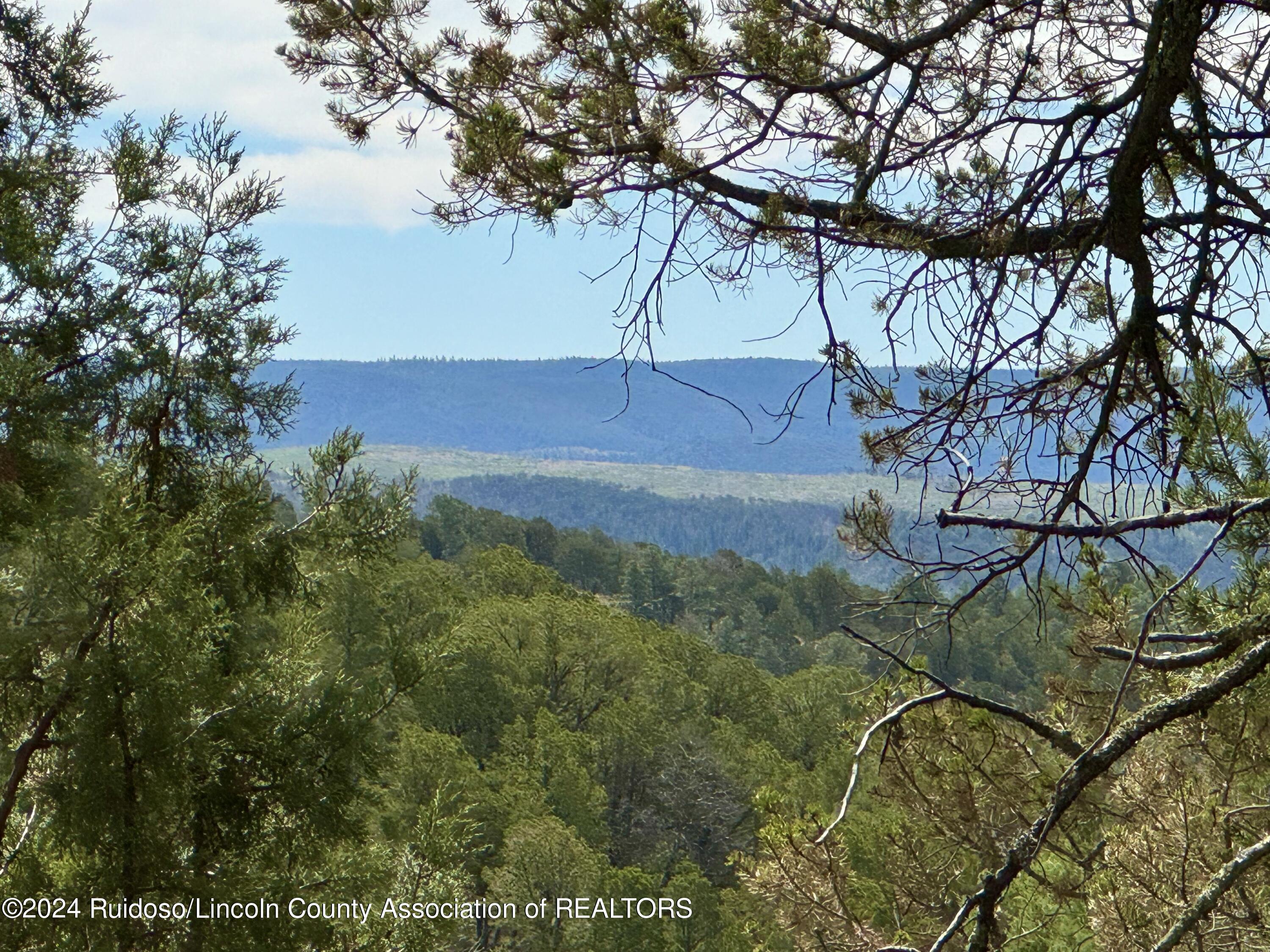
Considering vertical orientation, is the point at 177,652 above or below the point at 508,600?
above

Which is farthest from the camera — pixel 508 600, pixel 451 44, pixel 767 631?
pixel 767 631

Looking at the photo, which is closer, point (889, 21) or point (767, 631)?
point (889, 21)

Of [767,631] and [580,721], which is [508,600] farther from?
[767,631]

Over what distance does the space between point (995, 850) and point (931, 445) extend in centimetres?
166

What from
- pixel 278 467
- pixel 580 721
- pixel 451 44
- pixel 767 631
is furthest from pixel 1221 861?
pixel 767 631

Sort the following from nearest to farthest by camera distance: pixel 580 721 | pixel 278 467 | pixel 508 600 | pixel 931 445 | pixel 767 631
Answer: pixel 931 445 < pixel 278 467 < pixel 580 721 < pixel 508 600 < pixel 767 631

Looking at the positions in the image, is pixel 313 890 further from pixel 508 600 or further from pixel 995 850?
pixel 508 600

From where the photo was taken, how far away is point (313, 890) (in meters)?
5.71

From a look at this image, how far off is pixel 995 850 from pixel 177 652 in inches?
119

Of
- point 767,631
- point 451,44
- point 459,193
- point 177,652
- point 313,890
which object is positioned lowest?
point 767,631

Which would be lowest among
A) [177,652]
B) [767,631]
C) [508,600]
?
[767,631]

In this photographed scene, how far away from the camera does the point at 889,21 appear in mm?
2709

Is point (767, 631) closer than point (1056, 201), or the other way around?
point (1056, 201)

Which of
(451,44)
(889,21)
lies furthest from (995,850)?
(451,44)
